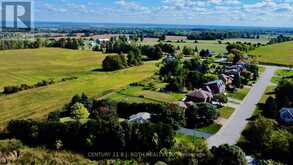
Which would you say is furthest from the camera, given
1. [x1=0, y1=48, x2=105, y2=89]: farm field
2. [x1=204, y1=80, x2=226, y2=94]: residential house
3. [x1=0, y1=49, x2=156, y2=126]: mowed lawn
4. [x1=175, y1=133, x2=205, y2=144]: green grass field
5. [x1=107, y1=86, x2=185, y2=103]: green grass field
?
[x1=0, y1=48, x2=105, y2=89]: farm field

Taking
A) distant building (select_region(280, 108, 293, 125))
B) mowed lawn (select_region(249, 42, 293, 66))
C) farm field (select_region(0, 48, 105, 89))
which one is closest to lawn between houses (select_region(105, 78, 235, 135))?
distant building (select_region(280, 108, 293, 125))

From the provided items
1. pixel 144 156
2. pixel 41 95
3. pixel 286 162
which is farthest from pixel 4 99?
pixel 286 162

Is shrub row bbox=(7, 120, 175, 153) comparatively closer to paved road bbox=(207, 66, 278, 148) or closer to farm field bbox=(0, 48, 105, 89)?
paved road bbox=(207, 66, 278, 148)

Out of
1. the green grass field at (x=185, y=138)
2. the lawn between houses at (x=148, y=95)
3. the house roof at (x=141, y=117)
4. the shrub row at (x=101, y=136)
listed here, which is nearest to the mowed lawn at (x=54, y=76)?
the lawn between houses at (x=148, y=95)

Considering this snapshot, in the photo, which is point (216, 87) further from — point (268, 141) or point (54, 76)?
point (54, 76)

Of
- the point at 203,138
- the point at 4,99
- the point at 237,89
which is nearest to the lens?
the point at 203,138

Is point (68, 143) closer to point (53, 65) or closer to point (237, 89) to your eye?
point (237, 89)
